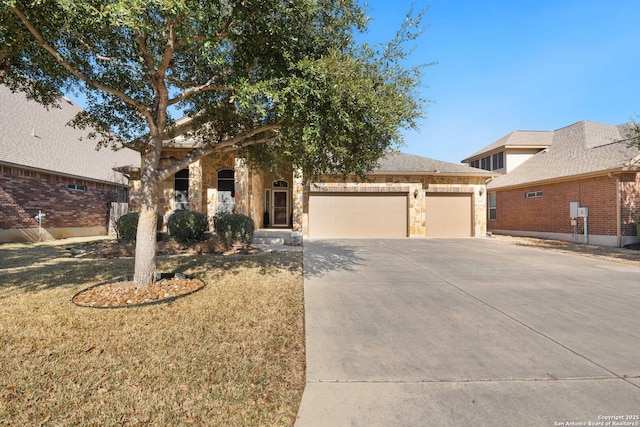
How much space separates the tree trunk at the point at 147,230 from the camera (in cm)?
539

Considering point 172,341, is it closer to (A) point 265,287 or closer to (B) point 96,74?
(A) point 265,287

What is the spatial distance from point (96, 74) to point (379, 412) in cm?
825

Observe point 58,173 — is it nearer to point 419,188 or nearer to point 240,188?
point 240,188

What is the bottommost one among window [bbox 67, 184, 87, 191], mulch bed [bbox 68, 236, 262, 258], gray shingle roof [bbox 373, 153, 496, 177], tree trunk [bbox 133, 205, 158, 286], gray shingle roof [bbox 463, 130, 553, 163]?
mulch bed [bbox 68, 236, 262, 258]

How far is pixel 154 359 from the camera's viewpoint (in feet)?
9.82

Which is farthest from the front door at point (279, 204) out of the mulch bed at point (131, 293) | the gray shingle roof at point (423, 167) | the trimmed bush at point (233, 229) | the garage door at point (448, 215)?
the mulch bed at point (131, 293)

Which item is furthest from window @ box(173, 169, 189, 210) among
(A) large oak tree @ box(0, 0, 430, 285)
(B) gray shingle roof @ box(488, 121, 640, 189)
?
(B) gray shingle roof @ box(488, 121, 640, 189)

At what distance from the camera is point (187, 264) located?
7.85 metres

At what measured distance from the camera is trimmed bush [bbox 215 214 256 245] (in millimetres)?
10733

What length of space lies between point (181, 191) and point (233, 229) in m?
4.89

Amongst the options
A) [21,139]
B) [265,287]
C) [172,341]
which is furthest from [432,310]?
[21,139]

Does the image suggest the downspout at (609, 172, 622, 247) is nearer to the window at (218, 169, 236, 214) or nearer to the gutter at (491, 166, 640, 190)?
the gutter at (491, 166, 640, 190)

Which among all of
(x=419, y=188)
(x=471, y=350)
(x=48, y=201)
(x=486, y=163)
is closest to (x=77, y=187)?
(x=48, y=201)

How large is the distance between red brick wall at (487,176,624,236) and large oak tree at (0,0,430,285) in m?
12.7
